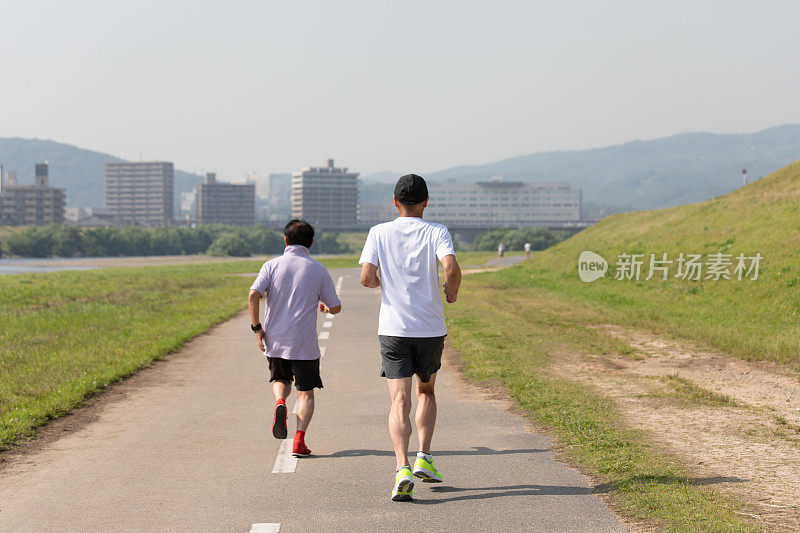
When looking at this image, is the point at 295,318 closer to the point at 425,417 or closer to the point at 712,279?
the point at 425,417

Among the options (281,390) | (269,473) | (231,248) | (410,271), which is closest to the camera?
(410,271)

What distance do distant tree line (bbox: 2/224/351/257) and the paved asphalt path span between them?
119338 mm

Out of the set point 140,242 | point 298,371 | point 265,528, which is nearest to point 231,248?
point 140,242

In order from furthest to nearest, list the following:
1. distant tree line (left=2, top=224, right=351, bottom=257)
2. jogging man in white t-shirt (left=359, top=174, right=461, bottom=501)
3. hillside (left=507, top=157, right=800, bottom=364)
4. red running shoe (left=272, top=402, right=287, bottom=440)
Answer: distant tree line (left=2, top=224, right=351, bottom=257) < hillside (left=507, top=157, right=800, bottom=364) < red running shoe (left=272, top=402, right=287, bottom=440) < jogging man in white t-shirt (left=359, top=174, right=461, bottom=501)

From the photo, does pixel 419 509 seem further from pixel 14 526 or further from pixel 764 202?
pixel 764 202

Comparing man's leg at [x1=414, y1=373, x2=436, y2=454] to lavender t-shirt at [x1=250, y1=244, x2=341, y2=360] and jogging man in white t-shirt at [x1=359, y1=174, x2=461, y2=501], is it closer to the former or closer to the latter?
jogging man in white t-shirt at [x1=359, y1=174, x2=461, y2=501]

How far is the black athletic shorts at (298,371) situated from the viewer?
7.51 m

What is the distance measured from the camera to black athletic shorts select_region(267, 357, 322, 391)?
7512 mm

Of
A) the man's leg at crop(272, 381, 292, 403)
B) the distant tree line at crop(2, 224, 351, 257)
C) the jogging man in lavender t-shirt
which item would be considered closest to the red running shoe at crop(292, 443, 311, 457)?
the jogging man in lavender t-shirt

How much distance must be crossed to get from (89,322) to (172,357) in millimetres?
8211

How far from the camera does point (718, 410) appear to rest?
9820 mm

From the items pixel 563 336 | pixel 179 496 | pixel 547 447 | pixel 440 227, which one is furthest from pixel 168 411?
pixel 563 336

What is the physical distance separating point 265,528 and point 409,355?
62.9 inches

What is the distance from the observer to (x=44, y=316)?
24344 millimetres
